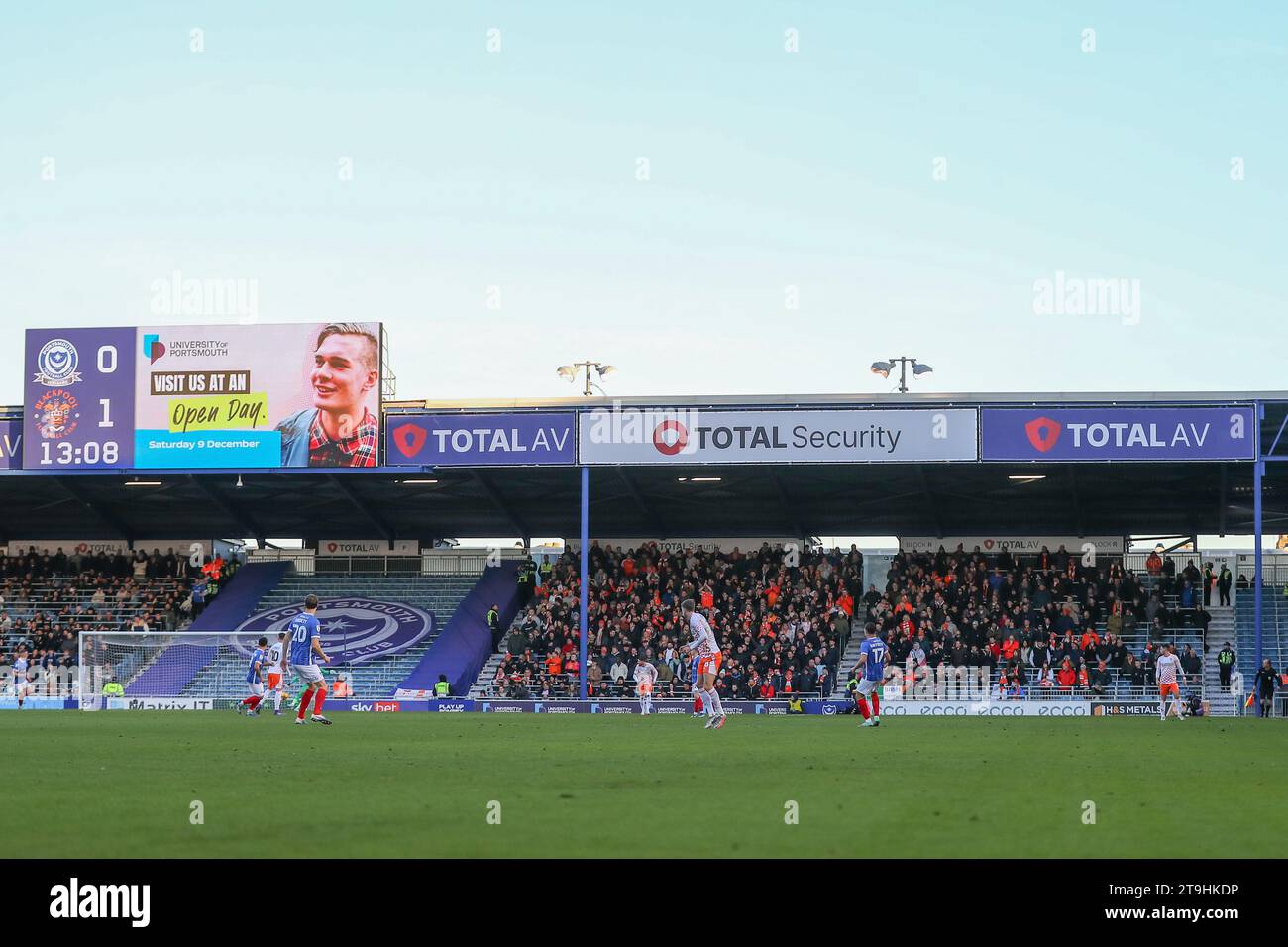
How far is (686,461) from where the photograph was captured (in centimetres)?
4481

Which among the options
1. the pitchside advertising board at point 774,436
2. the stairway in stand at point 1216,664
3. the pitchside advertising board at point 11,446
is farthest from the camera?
the pitchside advertising board at point 11,446

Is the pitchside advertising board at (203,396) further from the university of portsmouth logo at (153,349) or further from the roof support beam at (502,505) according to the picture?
the roof support beam at (502,505)

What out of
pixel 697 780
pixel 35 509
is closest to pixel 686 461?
pixel 35 509

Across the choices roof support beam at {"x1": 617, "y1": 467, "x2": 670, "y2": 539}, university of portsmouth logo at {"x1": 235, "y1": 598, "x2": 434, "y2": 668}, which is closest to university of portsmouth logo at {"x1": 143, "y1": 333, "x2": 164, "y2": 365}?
university of portsmouth logo at {"x1": 235, "y1": 598, "x2": 434, "y2": 668}

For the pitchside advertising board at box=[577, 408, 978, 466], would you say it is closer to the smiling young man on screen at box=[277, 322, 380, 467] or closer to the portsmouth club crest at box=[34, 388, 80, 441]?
the smiling young man on screen at box=[277, 322, 380, 467]

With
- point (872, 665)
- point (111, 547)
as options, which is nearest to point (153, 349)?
point (111, 547)

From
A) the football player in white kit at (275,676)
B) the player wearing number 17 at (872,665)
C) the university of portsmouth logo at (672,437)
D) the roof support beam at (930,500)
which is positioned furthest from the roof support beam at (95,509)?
the player wearing number 17 at (872,665)

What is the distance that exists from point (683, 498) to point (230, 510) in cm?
1636

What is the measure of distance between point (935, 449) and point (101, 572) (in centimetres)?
3001

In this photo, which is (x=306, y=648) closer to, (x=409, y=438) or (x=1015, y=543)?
(x=409, y=438)

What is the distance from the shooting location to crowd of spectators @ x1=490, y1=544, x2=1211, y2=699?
141 feet

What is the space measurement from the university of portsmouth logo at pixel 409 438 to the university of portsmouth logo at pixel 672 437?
714cm

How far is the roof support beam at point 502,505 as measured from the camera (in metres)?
A: 50.7
